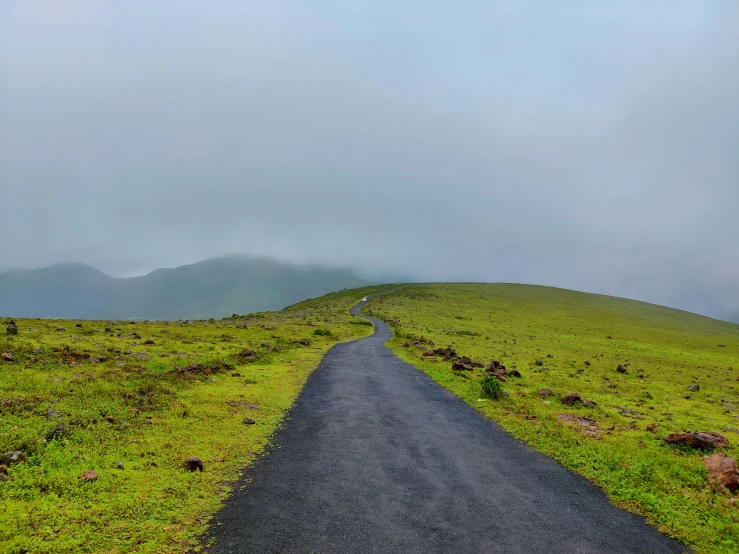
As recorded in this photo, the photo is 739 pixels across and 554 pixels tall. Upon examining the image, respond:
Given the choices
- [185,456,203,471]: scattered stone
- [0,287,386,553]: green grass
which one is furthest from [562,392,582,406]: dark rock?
[185,456,203,471]: scattered stone

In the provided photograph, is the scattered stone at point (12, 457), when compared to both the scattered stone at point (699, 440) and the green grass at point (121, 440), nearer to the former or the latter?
the green grass at point (121, 440)

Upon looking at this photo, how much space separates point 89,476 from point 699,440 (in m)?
20.2

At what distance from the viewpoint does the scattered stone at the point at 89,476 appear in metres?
9.91

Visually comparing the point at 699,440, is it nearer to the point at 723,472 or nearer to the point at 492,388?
the point at 723,472

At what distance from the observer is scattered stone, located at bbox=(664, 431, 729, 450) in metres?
14.4

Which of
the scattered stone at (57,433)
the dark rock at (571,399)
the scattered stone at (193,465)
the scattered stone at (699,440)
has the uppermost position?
the scattered stone at (699,440)

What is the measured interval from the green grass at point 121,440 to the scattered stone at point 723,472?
14.5 meters

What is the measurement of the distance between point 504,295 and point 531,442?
134m

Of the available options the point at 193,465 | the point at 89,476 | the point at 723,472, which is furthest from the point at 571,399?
the point at 89,476

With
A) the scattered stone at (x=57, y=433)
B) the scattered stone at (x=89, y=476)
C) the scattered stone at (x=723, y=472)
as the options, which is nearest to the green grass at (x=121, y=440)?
the scattered stone at (x=57, y=433)

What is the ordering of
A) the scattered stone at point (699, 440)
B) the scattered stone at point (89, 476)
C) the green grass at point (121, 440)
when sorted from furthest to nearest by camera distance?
the scattered stone at point (699, 440) < the scattered stone at point (89, 476) < the green grass at point (121, 440)

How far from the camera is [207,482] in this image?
1059cm

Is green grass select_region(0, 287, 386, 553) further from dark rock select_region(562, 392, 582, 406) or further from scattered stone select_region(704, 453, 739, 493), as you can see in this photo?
dark rock select_region(562, 392, 582, 406)

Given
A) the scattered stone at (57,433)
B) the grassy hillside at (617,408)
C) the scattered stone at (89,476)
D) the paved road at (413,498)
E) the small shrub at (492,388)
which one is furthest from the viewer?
the small shrub at (492,388)
